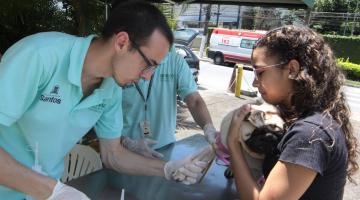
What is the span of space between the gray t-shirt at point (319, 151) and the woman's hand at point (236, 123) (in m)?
0.21

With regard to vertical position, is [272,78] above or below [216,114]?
above

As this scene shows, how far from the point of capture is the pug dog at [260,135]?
1.49 metres

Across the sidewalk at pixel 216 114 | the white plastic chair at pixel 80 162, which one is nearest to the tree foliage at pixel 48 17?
the sidewalk at pixel 216 114

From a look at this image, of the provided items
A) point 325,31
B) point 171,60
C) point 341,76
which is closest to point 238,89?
point 171,60

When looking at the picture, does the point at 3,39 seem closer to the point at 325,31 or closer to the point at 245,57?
the point at 245,57

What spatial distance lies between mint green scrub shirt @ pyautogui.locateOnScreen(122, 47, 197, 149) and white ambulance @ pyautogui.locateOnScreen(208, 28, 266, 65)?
1611 centimetres

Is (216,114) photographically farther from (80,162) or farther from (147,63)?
(147,63)

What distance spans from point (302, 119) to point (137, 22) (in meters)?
0.69

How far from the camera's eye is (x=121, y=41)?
152 cm

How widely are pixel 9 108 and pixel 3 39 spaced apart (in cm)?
487

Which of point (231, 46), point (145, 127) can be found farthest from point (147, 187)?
point (231, 46)

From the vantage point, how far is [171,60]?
261cm

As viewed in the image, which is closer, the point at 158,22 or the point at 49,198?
the point at 49,198

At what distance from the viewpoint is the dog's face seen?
4.90 ft
